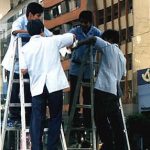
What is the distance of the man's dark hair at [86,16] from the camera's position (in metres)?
5.90

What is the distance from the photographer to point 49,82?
5109 millimetres

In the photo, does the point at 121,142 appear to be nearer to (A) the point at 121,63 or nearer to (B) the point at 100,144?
(B) the point at 100,144

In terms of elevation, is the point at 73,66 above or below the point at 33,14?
below

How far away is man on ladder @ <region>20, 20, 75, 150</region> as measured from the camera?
201 inches

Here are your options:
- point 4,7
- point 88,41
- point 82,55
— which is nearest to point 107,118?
point 82,55

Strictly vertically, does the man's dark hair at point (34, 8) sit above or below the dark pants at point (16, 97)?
above

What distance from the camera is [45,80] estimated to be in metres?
5.13

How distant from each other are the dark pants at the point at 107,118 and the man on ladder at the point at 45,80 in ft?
2.12

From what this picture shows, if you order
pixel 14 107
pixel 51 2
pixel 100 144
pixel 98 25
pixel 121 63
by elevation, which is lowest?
pixel 100 144

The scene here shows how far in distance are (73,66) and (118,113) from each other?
0.74 m

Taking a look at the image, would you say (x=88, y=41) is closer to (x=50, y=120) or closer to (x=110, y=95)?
(x=110, y=95)

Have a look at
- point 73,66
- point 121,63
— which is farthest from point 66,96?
point 121,63

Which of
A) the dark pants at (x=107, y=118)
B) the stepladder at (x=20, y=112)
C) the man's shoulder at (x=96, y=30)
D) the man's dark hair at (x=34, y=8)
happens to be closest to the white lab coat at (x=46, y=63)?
the stepladder at (x=20, y=112)

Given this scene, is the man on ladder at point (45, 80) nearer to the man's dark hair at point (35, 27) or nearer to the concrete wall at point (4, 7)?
the man's dark hair at point (35, 27)
